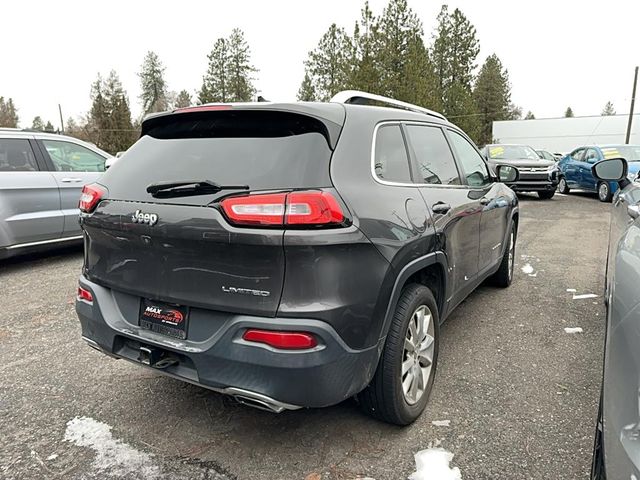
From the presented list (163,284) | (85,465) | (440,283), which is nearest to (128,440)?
(85,465)

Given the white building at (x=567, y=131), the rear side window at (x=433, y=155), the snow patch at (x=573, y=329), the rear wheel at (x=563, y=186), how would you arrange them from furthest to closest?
the white building at (x=567, y=131) < the rear wheel at (x=563, y=186) < the snow patch at (x=573, y=329) < the rear side window at (x=433, y=155)

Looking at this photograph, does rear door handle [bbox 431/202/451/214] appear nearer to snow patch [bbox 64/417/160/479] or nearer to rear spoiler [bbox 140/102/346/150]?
rear spoiler [bbox 140/102/346/150]

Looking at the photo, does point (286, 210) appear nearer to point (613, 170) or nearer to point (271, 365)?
point (271, 365)

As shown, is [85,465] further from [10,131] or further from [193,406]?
[10,131]

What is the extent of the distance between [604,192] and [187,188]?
14921 millimetres

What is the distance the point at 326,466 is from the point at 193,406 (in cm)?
97

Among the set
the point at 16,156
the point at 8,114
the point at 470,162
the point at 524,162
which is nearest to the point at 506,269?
the point at 470,162

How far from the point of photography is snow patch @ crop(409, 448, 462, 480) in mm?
A: 2227

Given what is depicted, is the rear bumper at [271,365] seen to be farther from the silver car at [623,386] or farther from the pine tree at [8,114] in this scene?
the pine tree at [8,114]

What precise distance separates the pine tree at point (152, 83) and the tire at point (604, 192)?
53032mm

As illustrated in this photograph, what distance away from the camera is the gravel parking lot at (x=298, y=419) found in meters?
2.32

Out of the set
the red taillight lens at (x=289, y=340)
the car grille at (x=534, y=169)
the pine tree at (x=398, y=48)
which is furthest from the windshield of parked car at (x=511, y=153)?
the pine tree at (x=398, y=48)

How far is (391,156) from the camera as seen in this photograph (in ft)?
8.75

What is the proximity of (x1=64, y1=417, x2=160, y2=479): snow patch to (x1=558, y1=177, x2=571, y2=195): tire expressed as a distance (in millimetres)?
16977
